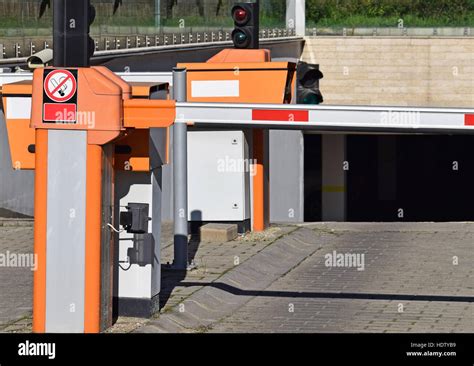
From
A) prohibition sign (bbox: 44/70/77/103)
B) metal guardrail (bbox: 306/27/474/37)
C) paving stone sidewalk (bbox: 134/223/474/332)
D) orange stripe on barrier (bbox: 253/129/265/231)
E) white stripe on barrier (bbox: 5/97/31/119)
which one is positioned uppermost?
metal guardrail (bbox: 306/27/474/37)

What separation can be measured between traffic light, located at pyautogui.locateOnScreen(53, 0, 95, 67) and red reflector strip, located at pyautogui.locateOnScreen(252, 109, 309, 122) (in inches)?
67.9

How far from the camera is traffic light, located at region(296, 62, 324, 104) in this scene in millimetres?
20406

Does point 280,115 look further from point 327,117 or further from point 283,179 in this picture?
point 283,179

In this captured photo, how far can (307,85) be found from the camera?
808 inches

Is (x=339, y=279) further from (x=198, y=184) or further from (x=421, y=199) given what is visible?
(x=421, y=199)

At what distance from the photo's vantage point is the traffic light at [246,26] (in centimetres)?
2202

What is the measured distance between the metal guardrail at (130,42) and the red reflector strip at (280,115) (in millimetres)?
8537

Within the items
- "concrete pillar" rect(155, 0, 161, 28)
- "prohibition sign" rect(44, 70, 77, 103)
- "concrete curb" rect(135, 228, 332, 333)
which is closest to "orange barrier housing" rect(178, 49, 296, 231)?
"concrete curb" rect(135, 228, 332, 333)

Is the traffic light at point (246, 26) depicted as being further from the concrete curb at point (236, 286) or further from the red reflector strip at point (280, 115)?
the red reflector strip at point (280, 115)

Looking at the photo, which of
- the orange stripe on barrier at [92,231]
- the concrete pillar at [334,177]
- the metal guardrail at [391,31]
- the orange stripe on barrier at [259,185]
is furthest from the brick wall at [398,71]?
the orange stripe on barrier at [92,231]

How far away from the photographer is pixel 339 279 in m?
17.0

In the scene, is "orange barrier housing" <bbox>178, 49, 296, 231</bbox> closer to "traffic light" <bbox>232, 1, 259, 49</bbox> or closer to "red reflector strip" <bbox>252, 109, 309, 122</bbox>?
"traffic light" <bbox>232, 1, 259, 49</bbox>

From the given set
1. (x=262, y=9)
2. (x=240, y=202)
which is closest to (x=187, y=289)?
(x=240, y=202)
